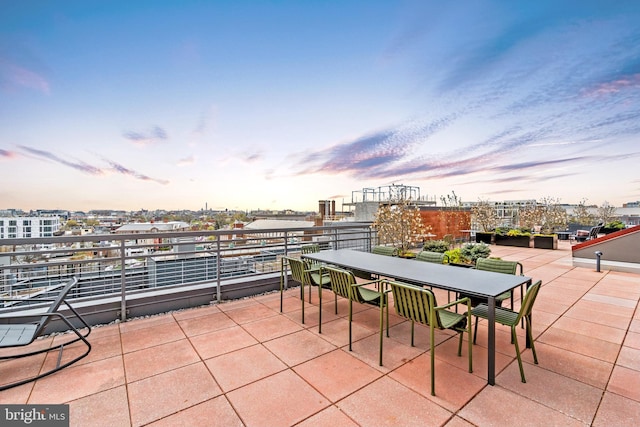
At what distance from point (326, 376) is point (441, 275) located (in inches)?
58.5

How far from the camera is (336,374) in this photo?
229cm

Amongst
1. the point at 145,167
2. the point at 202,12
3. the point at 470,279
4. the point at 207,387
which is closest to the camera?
the point at 207,387

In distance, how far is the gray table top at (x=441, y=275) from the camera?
228 cm

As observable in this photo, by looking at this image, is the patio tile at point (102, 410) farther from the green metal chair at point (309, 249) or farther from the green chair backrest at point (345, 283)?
the green metal chair at point (309, 249)

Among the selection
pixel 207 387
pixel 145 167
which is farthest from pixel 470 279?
pixel 145 167

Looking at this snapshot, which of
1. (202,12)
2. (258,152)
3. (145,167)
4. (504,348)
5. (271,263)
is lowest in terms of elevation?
(504,348)

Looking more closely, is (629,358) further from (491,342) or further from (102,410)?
(102,410)

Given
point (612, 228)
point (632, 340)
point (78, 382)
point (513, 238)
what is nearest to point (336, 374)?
point (78, 382)

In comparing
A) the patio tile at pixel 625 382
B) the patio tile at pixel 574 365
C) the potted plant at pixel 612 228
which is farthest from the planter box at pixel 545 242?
the patio tile at pixel 625 382

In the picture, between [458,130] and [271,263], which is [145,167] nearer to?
[271,263]

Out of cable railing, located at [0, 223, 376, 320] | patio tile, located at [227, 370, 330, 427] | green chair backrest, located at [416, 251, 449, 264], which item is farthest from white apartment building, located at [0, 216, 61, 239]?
green chair backrest, located at [416, 251, 449, 264]

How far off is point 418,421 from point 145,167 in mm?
9115

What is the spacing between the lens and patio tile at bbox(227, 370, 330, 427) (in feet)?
5.80

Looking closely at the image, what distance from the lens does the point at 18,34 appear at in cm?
477
